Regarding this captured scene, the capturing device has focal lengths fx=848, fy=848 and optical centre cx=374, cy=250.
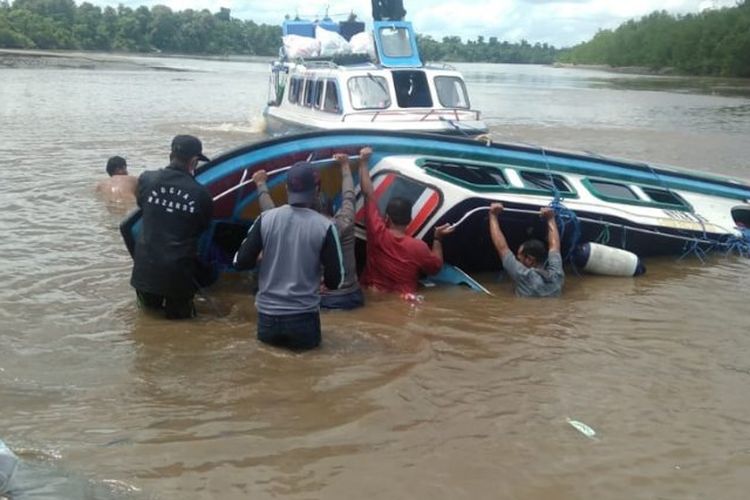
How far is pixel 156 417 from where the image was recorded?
4781 millimetres

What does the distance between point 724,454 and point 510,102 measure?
3724 centimetres

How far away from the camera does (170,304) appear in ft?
21.2

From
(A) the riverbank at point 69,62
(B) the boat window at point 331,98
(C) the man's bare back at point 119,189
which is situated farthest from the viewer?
(A) the riverbank at point 69,62

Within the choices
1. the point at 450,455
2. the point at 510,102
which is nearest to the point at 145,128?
the point at 450,455

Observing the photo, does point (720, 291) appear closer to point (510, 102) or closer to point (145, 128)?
point (145, 128)

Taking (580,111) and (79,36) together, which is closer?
(580,111)

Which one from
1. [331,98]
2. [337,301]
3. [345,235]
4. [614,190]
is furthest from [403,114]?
[345,235]

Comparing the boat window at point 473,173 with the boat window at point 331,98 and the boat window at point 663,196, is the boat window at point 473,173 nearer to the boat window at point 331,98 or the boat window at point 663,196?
the boat window at point 663,196

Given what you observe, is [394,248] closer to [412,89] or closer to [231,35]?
[412,89]

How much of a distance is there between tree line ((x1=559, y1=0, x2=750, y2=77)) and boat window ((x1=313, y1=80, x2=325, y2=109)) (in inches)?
2503

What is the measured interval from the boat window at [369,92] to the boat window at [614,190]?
5786 millimetres

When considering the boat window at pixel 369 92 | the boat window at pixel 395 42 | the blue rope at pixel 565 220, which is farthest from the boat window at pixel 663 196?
the boat window at pixel 395 42

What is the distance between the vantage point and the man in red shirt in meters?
7.18

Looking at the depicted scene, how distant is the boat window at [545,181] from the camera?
327 inches
